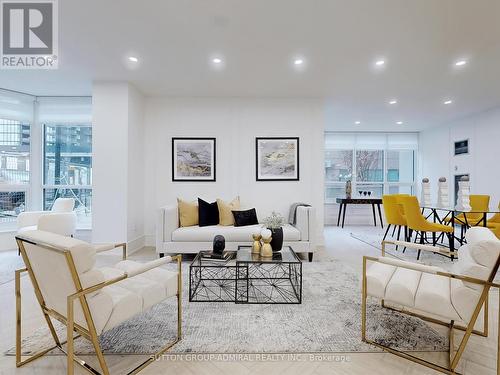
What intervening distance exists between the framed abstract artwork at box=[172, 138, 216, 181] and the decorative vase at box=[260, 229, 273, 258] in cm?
231

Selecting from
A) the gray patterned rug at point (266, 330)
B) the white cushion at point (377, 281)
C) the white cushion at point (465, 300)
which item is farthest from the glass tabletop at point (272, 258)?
the white cushion at point (465, 300)

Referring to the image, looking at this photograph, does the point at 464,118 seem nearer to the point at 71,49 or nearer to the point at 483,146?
the point at 483,146

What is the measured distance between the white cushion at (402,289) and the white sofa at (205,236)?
6.41 feet

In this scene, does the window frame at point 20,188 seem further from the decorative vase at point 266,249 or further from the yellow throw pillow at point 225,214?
the decorative vase at point 266,249

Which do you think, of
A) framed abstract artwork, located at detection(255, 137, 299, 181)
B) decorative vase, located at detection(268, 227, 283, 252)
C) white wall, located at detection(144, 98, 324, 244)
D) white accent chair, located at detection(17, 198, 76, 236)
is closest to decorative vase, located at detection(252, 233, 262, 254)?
decorative vase, located at detection(268, 227, 283, 252)

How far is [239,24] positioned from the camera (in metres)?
2.63

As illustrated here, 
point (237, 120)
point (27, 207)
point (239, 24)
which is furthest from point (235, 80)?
point (27, 207)

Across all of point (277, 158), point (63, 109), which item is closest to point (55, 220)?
point (63, 109)

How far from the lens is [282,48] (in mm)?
3102

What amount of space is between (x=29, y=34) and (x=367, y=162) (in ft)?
25.7

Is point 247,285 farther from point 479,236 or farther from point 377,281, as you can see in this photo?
point 479,236

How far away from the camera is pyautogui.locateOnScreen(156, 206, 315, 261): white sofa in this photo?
12.2 feet

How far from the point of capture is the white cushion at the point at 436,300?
1.57 metres

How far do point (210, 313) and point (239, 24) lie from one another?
281 centimetres
